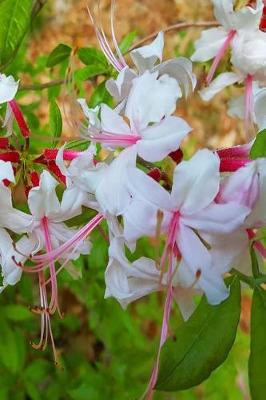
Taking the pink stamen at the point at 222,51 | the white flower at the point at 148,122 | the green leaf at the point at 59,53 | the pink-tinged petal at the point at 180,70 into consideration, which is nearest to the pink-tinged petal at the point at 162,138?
the white flower at the point at 148,122

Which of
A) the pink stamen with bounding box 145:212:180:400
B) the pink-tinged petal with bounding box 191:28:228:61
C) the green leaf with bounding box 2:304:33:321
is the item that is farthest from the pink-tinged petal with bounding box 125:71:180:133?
the green leaf with bounding box 2:304:33:321

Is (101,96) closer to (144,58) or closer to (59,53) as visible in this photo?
(59,53)

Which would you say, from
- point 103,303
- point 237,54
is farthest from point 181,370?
point 103,303

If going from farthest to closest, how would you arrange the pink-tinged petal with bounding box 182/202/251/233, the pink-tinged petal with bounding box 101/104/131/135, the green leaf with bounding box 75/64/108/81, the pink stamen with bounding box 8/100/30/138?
the green leaf with bounding box 75/64/108/81, the pink stamen with bounding box 8/100/30/138, the pink-tinged petal with bounding box 101/104/131/135, the pink-tinged petal with bounding box 182/202/251/233

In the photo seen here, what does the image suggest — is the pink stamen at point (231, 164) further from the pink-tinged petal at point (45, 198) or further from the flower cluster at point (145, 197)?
the pink-tinged petal at point (45, 198)

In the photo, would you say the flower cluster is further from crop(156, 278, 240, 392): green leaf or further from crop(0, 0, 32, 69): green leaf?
crop(0, 0, 32, 69): green leaf

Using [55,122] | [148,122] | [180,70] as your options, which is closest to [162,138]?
[148,122]

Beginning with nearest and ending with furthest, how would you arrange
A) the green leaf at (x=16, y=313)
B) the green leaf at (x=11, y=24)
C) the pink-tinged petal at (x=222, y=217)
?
the pink-tinged petal at (x=222, y=217)
the green leaf at (x=11, y=24)
the green leaf at (x=16, y=313)
